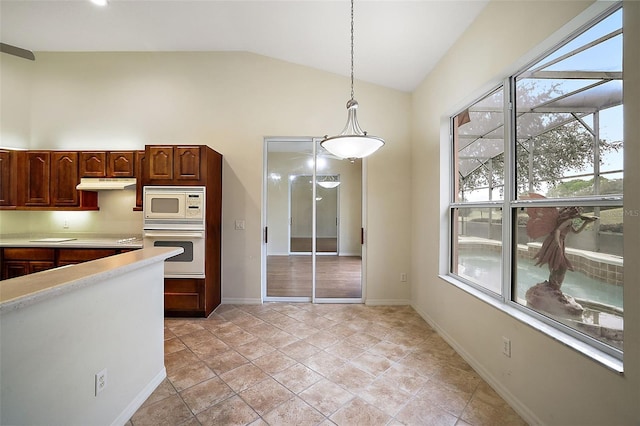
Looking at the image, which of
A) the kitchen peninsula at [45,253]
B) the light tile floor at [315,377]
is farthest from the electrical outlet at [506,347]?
the kitchen peninsula at [45,253]

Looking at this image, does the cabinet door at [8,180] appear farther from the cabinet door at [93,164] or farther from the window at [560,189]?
the window at [560,189]

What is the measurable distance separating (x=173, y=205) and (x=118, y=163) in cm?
116

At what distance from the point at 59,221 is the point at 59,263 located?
103cm

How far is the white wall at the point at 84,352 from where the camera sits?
110 cm

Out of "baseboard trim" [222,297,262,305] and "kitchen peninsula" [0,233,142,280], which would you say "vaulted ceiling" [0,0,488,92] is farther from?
"baseboard trim" [222,297,262,305]

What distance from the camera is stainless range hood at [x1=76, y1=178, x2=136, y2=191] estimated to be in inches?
138

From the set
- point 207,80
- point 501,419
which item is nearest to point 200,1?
point 207,80

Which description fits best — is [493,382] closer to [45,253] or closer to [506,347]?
[506,347]

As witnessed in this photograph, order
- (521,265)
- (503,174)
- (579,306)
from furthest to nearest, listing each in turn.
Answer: (503,174)
(521,265)
(579,306)

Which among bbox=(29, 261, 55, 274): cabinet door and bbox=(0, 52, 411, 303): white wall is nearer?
bbox=(29, 261, 55, 274): cabinet door

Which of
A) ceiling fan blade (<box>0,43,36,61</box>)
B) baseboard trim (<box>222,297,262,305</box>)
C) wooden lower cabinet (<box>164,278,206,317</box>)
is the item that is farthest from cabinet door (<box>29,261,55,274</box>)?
ceiling fan blade (<box>0,43,36,61</box>)

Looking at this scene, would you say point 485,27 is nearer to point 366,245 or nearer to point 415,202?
point 415,202

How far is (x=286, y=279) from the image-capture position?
4.46m

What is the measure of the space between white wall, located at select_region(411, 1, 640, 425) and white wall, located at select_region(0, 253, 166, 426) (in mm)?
2630
